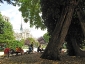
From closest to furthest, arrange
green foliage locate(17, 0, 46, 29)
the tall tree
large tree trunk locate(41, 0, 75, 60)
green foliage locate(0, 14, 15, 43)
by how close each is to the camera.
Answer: large tree trunk locate(41, 0, 75, 60) < the tall tree < green foliage locate(17, 0, 46, 29) < green foliage locate(0, 14, 15, 43)

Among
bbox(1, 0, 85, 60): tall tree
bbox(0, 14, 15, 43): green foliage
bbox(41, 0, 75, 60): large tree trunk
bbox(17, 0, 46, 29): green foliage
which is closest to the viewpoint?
bbox(41, 0, 75, 60): large tree trunk

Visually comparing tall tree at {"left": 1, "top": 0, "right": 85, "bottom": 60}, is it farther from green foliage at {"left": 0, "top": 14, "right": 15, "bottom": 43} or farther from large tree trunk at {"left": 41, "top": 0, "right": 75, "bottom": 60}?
green foliage at {"left": 0, "top": 14, "right": 15, "bottom": 43}

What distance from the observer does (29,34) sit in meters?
162

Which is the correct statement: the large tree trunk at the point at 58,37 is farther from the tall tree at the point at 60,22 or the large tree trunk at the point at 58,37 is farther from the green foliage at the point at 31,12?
the green foliage at the point at 31,12

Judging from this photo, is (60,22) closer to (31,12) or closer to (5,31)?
(31,12)

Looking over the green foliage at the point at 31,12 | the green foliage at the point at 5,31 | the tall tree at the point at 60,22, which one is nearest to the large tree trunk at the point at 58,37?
the tall tree at the point at 60,22

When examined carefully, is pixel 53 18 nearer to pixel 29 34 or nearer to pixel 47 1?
pixel 47 1

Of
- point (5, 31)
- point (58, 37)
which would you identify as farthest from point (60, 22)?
point (5, 31)

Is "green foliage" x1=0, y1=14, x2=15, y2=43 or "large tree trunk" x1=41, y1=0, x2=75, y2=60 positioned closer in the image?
"large tree trunk" x1=41, y1=0, x2=75, y2=60

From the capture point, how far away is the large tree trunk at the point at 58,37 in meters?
18.8

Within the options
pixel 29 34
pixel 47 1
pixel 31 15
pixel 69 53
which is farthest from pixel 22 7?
pixel 29 34

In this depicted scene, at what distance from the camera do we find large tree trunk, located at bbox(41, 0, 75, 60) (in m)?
18.8

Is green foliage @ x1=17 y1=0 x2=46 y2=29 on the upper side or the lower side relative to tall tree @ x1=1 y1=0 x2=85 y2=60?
upper

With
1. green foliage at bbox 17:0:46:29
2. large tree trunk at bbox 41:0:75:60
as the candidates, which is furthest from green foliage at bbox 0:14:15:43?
→ large tree trunk at bbox 41:0:75:60
